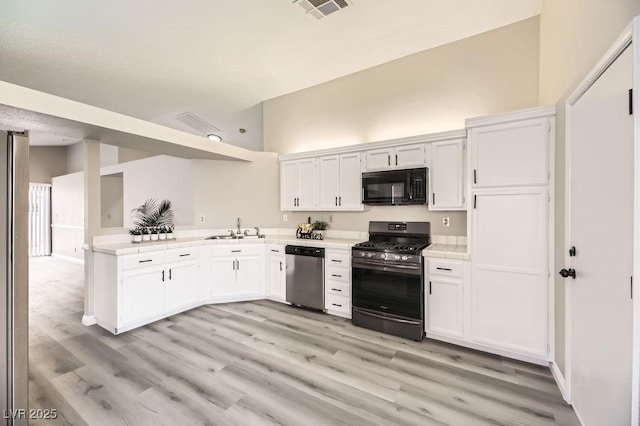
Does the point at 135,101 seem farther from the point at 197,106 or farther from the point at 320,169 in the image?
the point at 320,169

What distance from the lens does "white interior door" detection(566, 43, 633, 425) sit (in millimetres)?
1305

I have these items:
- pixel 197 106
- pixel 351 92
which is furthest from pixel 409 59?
pixel 197 106

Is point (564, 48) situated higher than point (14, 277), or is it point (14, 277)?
point (564, 48)

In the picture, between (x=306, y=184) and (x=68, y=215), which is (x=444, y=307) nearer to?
(x=306, y=184)

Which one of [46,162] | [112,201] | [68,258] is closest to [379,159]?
[112,201]

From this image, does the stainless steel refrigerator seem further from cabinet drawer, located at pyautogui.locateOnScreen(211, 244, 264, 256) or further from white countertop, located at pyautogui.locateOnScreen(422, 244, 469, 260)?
white countertop, located at pyautogui.locateOnScreen(422, 244, 469, 260)

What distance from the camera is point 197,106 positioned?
5.04m

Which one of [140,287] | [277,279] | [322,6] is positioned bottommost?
[277,279]

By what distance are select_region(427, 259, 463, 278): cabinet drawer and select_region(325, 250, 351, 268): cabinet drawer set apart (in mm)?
987

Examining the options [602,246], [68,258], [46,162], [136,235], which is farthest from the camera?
[46,162]

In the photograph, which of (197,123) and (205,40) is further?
(197,123)

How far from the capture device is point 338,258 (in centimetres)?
354

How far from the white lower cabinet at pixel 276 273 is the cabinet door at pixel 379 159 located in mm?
1756

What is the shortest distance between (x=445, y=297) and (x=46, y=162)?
11759 millimetres
